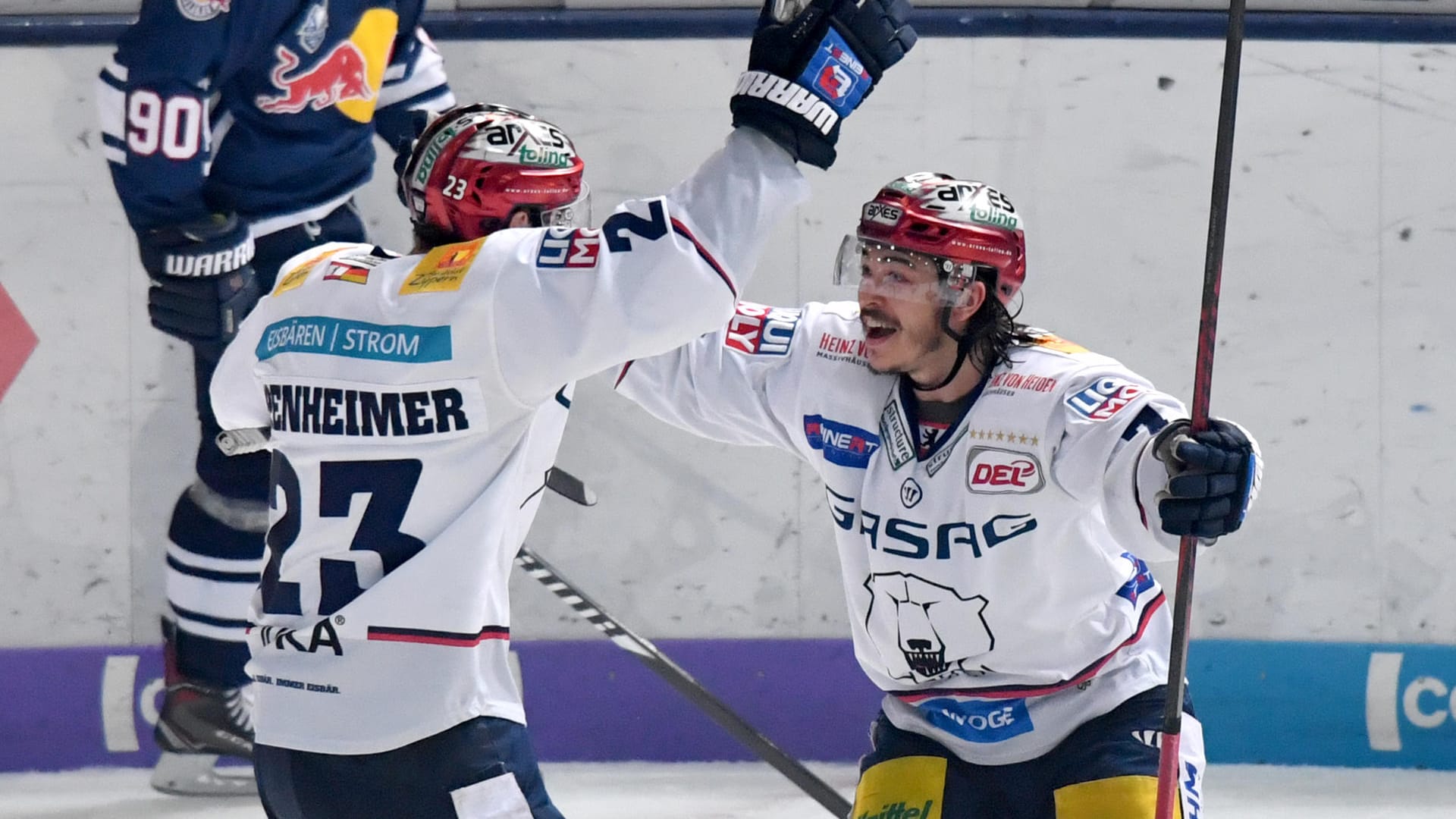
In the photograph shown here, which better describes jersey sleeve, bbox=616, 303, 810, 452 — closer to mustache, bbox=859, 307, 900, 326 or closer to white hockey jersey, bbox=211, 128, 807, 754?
mustache, bbox=859, 307, 900, 326

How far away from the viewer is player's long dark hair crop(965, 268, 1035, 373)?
2.31 meters

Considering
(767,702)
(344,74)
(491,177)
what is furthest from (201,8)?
(767,702)

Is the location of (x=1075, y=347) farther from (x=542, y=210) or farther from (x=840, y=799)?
(x=840, y=799)

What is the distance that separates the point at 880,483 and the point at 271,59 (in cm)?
184

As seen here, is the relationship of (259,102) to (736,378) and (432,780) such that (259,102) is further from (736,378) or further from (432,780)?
(432,780)

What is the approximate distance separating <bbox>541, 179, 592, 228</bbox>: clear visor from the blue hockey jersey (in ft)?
5.14

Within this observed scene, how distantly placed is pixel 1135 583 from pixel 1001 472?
28 cm

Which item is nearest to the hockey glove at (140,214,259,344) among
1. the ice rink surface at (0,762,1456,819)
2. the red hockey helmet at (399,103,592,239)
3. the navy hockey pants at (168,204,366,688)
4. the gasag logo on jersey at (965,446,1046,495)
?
the navy hockey pants at (168,204,366,688)

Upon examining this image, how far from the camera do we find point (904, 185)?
92.7 inches

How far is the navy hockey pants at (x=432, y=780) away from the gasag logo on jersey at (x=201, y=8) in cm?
197

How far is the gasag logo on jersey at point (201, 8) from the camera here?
332 centimetres

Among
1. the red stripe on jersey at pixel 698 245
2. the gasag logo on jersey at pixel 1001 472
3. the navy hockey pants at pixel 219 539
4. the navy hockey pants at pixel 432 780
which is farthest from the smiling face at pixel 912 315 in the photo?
the navy hockey pants at pixel 219 539

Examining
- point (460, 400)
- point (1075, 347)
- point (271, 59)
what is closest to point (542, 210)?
point (460, 400)

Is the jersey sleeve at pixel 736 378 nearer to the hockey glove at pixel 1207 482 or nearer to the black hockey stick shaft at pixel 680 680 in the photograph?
the black hockey stick shaft at pixel 680 680
